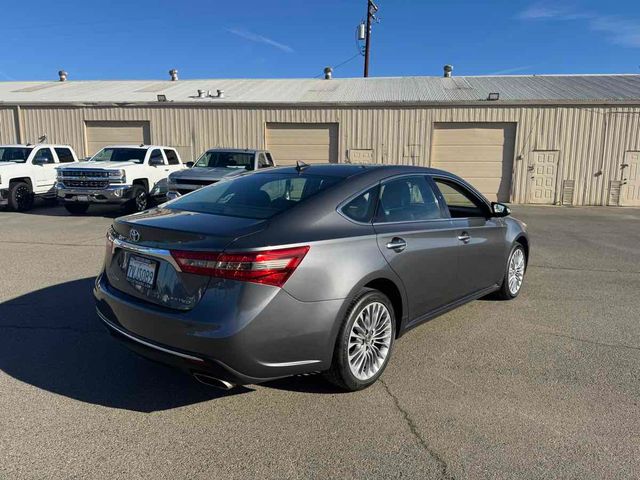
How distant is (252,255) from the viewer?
2822 millimetres

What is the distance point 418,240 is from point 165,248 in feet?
6.38

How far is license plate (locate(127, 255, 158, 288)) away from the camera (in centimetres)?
309

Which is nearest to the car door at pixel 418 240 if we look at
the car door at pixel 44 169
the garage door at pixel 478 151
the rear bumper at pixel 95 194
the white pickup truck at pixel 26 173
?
the rear bumper at pixel 95 194

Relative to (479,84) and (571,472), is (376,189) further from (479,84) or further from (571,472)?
(479,84)

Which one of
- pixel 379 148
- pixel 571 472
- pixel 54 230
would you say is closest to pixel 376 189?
pixel 571 472

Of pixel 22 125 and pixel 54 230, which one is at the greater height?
pixel 22 125

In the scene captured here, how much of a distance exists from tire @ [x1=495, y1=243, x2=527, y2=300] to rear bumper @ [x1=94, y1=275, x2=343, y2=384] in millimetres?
3049

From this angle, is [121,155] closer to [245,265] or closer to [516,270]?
[516,270]

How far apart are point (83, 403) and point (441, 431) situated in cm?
232

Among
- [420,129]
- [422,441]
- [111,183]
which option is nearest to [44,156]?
[111,183]

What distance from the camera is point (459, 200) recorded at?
5.38 metres

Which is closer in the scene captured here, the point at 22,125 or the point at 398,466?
the point at 398,466

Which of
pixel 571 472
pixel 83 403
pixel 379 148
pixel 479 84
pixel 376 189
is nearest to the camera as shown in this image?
pixel 571 472

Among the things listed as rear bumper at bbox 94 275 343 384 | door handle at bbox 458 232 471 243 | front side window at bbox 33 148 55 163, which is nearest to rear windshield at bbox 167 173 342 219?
rear bumper at bbox 94 275 343 384
